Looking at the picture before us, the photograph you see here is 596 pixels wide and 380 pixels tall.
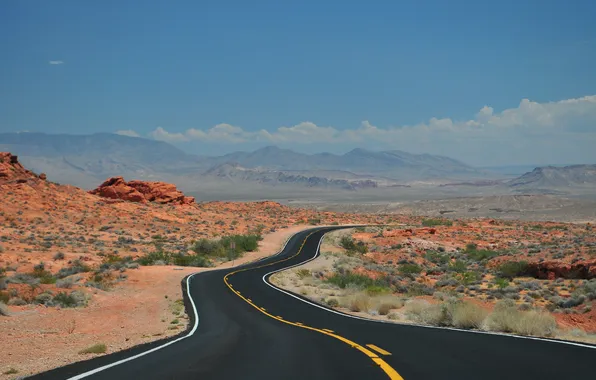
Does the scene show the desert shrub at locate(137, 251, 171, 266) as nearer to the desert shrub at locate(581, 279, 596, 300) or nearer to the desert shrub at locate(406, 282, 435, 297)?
the desert shrub at locate(406, 282, 435, 297)

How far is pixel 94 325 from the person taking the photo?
19172 mm

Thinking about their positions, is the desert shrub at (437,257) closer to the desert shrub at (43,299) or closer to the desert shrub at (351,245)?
the desert shrub at (351,245)

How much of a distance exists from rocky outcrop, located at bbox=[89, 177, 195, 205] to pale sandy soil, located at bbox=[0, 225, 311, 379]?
159 feet

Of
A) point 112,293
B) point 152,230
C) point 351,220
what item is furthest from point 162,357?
point 351,220

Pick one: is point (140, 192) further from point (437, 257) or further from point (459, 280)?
point (459, 280)

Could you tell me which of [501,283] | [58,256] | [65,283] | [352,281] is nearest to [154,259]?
[58,256]

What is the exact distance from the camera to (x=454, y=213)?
123 metres

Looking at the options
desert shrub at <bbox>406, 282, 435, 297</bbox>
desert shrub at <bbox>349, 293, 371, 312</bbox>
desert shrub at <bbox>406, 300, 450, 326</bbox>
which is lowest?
desert shrub at <bbox>406, 282, 435, 297</bbox>

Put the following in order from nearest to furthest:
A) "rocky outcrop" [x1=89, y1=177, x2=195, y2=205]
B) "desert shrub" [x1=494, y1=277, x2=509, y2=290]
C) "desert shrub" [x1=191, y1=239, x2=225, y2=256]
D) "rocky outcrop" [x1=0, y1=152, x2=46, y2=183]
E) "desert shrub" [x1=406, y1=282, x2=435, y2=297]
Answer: "desert shrub" [x1=406, y1=282, x2=435, y2=297] → "desert shrub" [x1=494, y1=277, x2=509, y2=290] → "desert shrub" [x1=191, y1=239, x2=225, y2=256] → "rocky outcrop" [x1=0, y1=152, x2=46, y2=183] → "rocky outcrop" [x1=89, y1=177, x2=195, y2=205]

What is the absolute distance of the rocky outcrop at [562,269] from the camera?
31172 millimetres

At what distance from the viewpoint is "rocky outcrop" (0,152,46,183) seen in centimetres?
6400

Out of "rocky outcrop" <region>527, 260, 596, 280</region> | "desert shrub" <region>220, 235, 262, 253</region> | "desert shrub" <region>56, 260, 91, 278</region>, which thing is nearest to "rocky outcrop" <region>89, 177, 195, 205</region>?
"desert shrub" <region>220, 235, 262, 253</region>

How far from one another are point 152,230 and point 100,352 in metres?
49.6

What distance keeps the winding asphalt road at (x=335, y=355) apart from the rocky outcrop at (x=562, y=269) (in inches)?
861
